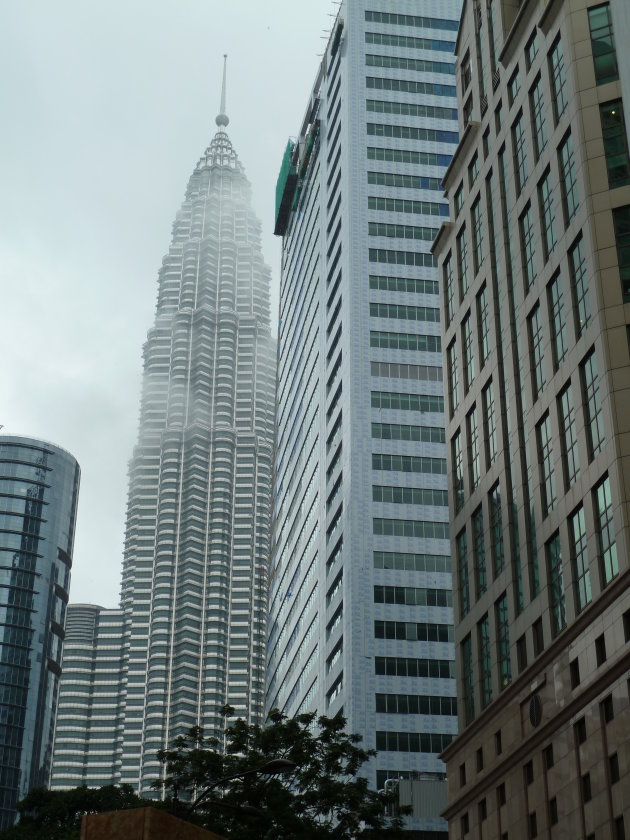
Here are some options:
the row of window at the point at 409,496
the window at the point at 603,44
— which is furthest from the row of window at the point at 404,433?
the window at the point at 603,44

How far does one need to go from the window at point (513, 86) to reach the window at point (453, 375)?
502 inches

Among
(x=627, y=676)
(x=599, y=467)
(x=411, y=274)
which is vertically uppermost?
(x=411, y=274)

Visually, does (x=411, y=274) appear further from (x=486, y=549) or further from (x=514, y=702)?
(x=514, y=702)

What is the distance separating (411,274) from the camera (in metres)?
103

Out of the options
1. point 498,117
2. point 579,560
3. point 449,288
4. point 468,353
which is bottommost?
point 579,560

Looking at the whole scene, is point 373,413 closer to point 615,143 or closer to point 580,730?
point 615,143

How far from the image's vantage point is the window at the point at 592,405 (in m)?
46.1

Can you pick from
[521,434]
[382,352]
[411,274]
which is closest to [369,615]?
[382,352]

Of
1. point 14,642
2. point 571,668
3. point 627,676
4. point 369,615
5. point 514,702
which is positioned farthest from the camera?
point 14,642

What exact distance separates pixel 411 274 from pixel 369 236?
4.92 metres

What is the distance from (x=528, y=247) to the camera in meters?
55.8

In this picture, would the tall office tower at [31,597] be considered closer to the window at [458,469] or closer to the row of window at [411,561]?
the row of window at [411,561]

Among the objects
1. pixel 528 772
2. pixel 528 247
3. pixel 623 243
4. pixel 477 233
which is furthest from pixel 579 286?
pixel 528 772

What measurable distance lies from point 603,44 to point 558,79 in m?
2.97
